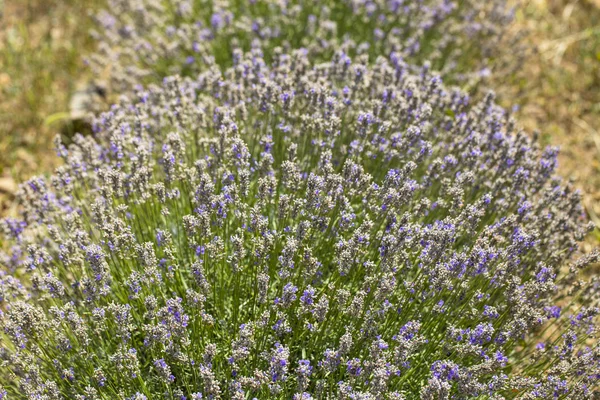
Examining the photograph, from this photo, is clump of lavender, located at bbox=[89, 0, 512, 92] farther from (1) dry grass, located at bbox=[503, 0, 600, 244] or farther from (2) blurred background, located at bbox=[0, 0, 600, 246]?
(1) dry grass, located at bbox=[503, 0, 600, 244]

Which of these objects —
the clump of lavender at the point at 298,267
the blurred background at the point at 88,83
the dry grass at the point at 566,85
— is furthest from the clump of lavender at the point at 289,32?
the clump of lavender at the point at 298,267

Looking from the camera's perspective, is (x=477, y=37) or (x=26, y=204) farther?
(x=477, y=37)

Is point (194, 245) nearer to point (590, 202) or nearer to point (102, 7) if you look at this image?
point (590, 202)

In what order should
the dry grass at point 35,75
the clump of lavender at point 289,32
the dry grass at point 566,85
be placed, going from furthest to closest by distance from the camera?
the dry grass at point 566,85, the dry grass at point 35,75, the clump of lavender at point 289,32

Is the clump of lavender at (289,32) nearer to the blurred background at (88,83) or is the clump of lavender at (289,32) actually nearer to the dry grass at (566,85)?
the blurred background at (88,83)

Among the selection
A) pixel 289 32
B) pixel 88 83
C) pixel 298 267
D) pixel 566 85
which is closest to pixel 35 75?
pixel 88 83

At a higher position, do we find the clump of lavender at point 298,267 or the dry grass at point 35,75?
the dry grass at point 35,75

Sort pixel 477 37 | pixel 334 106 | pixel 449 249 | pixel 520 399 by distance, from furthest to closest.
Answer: pixel 477 37
pixel 334 106
pixel 449 249
pixel 520 399

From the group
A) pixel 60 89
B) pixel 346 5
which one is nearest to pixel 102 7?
pixel 60 89
